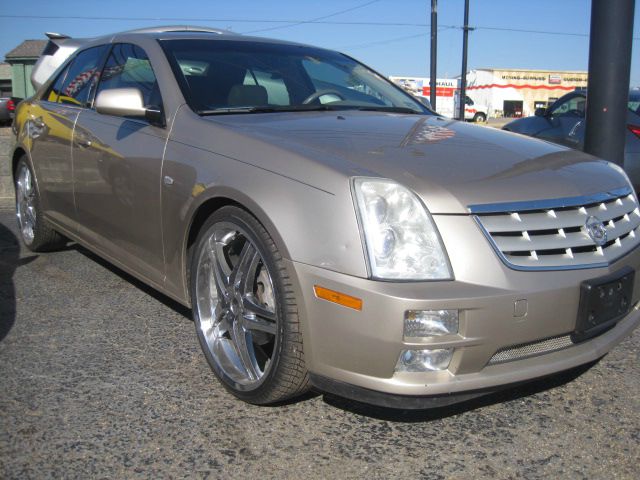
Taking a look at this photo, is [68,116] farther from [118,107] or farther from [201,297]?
[201,297]

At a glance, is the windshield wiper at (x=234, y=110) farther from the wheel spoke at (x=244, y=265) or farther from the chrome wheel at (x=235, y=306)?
the wheel spoke at (x=244, y=265)

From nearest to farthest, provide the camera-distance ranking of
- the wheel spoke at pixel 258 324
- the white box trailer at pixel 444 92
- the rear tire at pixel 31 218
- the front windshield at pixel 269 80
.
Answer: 1. the wheel spoke at pixel 258 324
2. the front windshield at pixel 269 80
3. the rear tire at pixel 31 218
4. the white box trailer at pixel 444 92

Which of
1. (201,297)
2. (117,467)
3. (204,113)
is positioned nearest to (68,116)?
(204,113)

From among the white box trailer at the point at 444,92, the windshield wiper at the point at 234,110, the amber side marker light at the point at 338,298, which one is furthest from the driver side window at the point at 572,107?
the white box trailer at the point at 444,92

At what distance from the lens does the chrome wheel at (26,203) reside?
5141mm

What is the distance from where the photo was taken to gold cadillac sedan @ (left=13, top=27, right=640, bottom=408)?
2191mm

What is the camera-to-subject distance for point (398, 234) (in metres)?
2.23

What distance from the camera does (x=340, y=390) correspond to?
2.32 m

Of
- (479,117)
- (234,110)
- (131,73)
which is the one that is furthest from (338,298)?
(479,117)

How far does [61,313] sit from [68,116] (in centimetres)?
127

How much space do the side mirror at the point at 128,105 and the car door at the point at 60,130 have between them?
101 centimetres

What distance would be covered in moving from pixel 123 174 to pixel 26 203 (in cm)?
228

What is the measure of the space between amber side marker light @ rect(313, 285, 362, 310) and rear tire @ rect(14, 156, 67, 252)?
10.7 ft

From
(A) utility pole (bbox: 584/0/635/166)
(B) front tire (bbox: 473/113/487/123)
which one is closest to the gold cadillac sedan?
(A) utility pole (bbox: 584/0/635/166)
